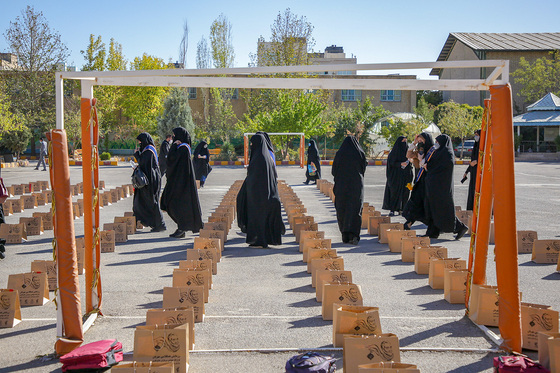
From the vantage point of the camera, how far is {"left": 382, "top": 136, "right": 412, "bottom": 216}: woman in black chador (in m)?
13.4

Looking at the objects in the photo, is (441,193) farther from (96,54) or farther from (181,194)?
(96,54)

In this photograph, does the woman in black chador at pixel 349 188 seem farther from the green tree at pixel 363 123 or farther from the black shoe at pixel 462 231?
the green tree at pixel 363 123

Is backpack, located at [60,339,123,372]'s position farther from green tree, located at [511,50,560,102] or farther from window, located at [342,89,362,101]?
window, located at [342,89,362,101]

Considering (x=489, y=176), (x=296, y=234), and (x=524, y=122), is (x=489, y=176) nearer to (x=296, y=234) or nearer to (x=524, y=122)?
(x=296, y=234)

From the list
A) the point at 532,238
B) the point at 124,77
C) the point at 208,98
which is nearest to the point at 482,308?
the point at 124,77

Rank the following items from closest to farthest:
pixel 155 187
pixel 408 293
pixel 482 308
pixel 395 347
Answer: pixel 395 347 → pixel 482 308 → pixel 408 293 → pixel 155 187

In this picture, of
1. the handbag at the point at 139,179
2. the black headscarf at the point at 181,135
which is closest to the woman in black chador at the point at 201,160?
the black headscarf at the point at 181,135

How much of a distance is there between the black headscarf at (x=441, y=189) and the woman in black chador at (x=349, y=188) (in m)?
1.27

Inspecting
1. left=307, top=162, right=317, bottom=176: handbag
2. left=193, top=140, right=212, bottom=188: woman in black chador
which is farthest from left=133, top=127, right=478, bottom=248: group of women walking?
left=307, top=162, right=317, bottom=176: handbag

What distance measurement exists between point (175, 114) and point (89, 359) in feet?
142

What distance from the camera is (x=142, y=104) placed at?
5206cm

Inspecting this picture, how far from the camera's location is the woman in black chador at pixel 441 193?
10.6m

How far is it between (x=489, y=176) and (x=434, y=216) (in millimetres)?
5088

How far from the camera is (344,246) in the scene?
10227mm
